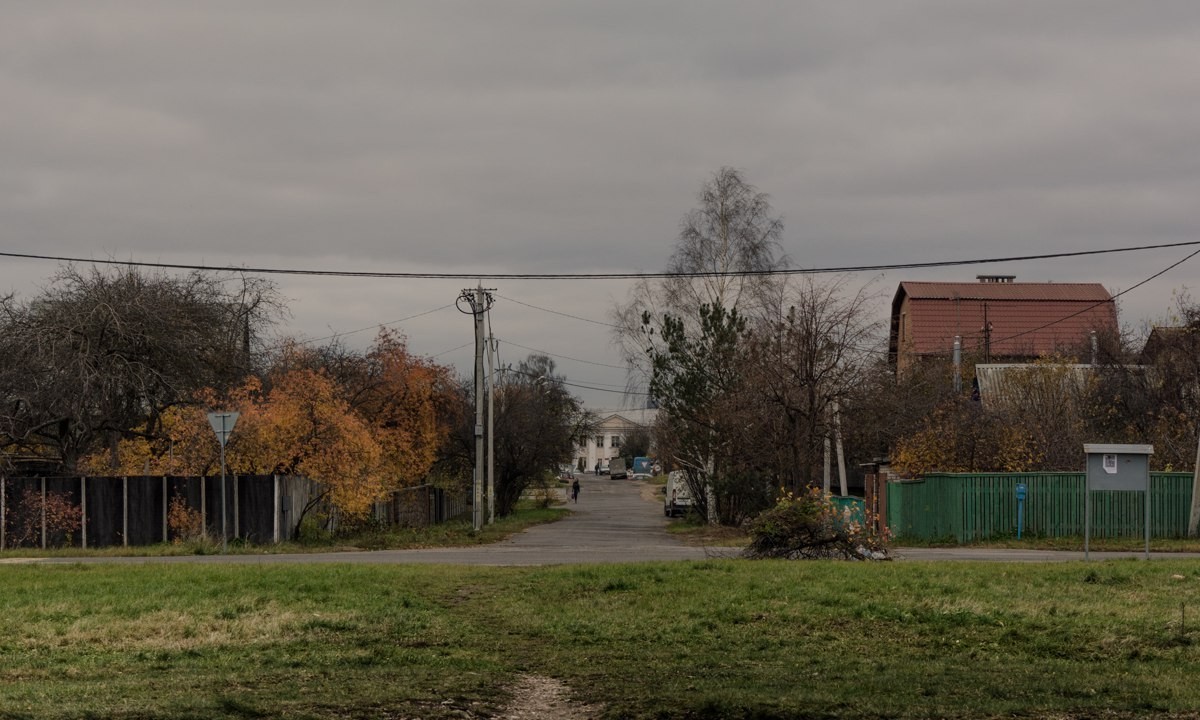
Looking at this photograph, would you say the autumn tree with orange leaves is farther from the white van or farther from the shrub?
the white van

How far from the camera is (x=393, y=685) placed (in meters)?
10.9

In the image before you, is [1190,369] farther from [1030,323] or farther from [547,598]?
[1030,323]

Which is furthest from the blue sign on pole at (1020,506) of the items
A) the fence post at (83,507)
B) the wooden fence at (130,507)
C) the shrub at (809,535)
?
the fence post at (83,507)

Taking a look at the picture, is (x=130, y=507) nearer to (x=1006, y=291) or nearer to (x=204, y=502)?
(x=204, y=502)

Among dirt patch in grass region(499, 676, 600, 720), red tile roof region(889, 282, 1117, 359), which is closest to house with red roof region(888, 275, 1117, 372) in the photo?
red tile roof region(889, 282, 1117, 359)

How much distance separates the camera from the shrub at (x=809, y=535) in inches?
879

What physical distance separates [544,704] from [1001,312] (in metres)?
72.1

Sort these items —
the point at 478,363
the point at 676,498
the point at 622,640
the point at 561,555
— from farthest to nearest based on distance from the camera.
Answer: the point at 676,498
the point at 478,363
the point at 561,555
the point at 622,640

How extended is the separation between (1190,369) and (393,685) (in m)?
34.6

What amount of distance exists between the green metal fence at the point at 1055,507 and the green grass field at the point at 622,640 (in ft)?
38.7

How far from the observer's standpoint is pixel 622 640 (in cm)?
1405

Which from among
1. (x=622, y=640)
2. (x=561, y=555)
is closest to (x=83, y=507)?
(x=561, y=555)

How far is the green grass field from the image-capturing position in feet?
32.7

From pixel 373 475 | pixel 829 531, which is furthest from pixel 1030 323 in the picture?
pixel 829 531
